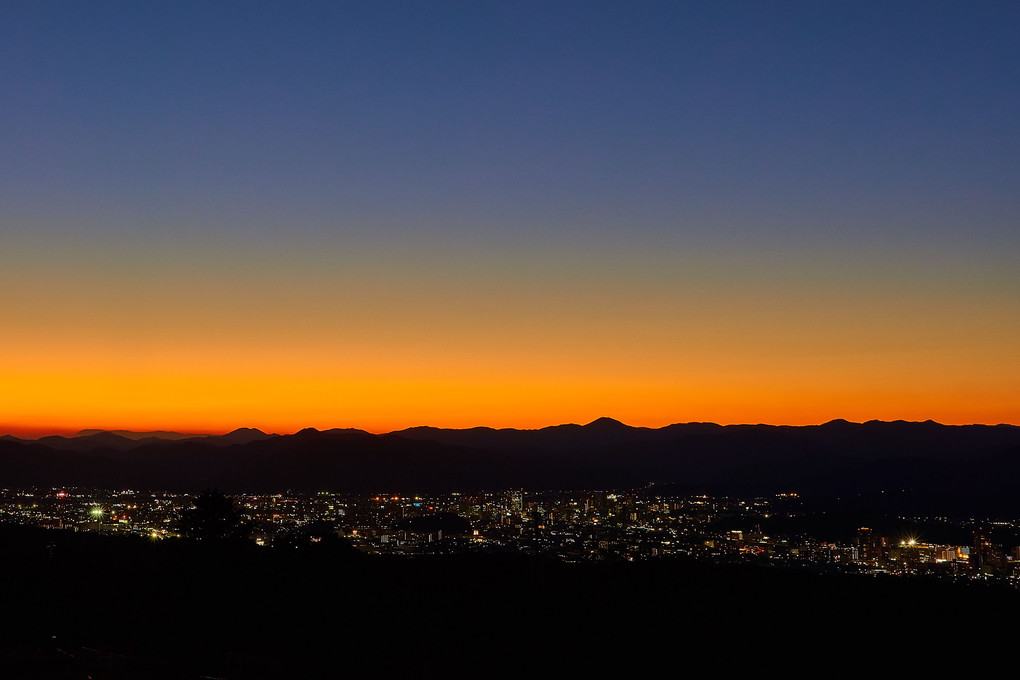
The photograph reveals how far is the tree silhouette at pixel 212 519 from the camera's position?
111ft

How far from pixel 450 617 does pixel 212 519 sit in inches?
697

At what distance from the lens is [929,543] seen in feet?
167

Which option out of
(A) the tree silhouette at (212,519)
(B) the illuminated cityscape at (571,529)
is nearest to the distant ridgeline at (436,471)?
(B) the illuminated cityscape at (571,529)

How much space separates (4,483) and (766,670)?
129928 millimetres

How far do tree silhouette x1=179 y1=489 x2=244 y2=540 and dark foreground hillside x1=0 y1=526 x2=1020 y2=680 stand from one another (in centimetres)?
795

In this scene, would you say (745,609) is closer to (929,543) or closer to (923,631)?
(923,631)

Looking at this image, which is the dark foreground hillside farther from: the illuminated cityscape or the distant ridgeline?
the distant ridgeline

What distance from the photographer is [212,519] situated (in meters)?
34.2

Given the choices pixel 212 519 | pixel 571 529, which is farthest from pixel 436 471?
pixel 212 519

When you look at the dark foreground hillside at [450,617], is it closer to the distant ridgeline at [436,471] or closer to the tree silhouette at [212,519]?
the tree silhouette at [212,519]

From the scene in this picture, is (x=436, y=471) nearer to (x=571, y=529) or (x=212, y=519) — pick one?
(x=571, y=529)

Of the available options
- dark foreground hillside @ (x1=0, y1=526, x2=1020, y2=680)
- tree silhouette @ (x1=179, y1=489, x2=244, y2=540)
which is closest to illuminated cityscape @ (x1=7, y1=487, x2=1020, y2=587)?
tree silhouette @ (x1=179, y1=489, x2=244, y2=540)

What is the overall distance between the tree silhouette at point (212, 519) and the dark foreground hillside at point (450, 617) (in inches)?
313

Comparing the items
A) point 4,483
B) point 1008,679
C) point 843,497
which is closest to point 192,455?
point 4,483
